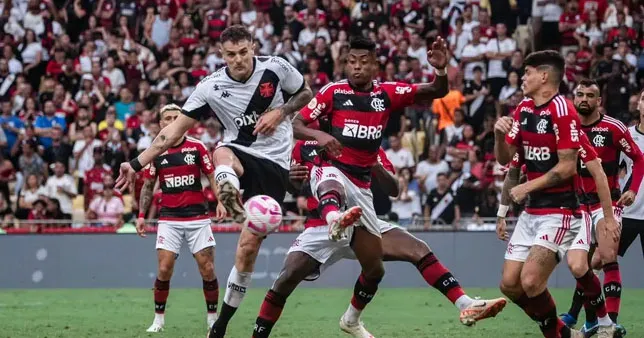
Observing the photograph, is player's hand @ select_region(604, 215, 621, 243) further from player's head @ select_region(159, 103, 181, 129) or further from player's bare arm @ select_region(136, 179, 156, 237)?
player's bare arm @ select_region(136, 179, 156, 237)

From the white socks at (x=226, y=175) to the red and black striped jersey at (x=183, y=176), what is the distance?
4037 mm

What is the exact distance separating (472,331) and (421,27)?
14.0m

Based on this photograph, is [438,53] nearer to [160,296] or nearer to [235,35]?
[235,35]

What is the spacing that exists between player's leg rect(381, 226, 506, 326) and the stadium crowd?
935 centimetres

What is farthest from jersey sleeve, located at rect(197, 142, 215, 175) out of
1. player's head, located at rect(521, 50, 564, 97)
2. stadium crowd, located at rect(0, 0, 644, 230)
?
stadium crowd, located at rect(0, 0, 644, 230)

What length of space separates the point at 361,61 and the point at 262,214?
64.9 inches

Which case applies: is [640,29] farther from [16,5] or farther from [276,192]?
[276,192]

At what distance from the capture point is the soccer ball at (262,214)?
985cm

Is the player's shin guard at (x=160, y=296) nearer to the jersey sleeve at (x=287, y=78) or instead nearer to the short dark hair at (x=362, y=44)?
the jersey sleeve at (x=287, y=78)

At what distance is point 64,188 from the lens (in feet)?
73.8

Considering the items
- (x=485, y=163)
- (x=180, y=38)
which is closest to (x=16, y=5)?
(x=180, y=38)

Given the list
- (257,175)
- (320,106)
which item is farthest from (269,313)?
(320,106)

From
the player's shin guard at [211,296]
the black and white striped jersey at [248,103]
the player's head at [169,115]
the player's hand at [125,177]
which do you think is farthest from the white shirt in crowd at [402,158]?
the player's hand at [125,177]

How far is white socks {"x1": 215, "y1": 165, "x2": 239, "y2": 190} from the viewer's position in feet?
32.4
